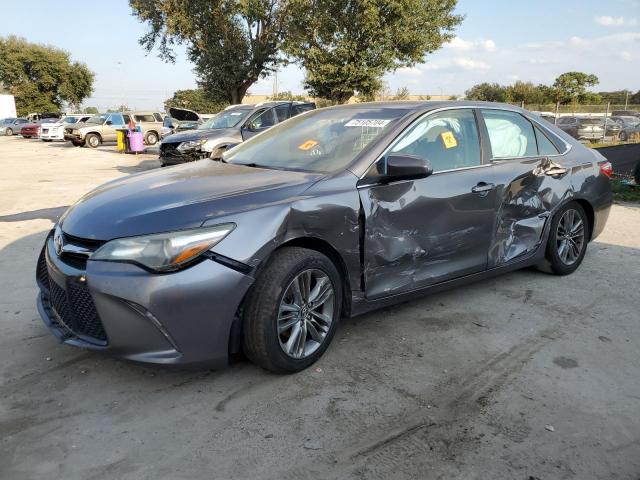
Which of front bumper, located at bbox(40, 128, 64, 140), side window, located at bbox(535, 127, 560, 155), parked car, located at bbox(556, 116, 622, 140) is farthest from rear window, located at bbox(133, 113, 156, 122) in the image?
side window, located at bbox(535, 127, 560, 155)

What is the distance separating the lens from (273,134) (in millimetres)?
4410

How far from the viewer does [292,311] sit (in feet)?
10.0

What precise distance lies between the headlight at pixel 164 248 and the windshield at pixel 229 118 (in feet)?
33.0

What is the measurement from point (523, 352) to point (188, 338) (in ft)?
7.12

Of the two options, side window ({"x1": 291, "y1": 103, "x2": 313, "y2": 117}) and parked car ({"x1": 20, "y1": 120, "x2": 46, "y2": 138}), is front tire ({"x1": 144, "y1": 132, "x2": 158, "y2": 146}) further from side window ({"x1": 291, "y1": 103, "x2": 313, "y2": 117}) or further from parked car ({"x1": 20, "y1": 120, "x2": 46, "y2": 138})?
side window ({"x1": 291, "y1": 103, "x2": 313, "y2": 117})

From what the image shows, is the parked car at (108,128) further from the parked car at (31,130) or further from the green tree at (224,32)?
the parked car at (31,130)

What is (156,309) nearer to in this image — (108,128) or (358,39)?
(358,39)

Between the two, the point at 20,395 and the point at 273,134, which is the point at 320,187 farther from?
the point at 20,395

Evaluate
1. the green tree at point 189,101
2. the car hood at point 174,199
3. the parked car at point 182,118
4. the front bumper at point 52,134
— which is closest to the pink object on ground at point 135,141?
the parked car at point 182,118

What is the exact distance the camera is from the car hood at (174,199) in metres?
2.79

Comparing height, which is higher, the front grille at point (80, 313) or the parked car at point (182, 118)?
the parked car at point (182, 118)

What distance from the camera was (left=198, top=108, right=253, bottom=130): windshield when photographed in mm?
12586

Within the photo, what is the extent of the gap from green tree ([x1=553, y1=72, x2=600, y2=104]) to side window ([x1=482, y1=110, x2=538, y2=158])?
169 ft

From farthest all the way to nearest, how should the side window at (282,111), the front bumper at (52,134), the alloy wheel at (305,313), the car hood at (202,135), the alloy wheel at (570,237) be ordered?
the front bumper at (52,134) < the side window at (282,111) < the car hood at (202,135) < the alloy wheel at (570,237) < the alloy wheel at (305,313)
